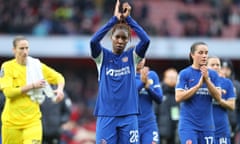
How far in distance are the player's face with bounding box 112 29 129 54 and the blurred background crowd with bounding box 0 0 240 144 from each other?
1544 centimetres

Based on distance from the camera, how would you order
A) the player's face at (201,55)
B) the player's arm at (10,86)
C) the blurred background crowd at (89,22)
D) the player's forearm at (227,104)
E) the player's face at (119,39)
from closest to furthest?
the player's face at (119,39), the player's face at (201,55), the player's arm at (10,86), the player's forearm at (227,104), the blurred background crowd at (89,22)

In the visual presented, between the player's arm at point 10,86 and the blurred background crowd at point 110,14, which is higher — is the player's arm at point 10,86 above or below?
below

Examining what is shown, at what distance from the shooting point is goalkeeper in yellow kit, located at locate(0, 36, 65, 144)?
12727 mm

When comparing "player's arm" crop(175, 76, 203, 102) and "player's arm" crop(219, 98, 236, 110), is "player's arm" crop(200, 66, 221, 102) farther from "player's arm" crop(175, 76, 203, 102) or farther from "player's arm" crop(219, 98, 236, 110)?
"player's arm" crop(219, 98, 236, 110)

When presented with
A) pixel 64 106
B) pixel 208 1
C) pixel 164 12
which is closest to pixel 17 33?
pixel 164 12

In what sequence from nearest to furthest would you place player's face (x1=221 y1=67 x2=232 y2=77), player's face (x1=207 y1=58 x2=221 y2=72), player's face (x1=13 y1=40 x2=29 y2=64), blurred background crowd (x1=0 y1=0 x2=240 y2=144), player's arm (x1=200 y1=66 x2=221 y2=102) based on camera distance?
player's arm (x1=200 y1=66 x2=221 y2=102), player's face (x1=13 y1=40 x2=29 y2=64), player's face (x1=207 y1=58 x2=221 y2=72), player's face (x1=221 y1=67 x2=232 y2=77), blurred background crowd (x1=0 y1=0 x2=240 y2=144)

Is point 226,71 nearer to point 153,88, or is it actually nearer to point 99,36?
point 153,88

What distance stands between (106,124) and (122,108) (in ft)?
1.00

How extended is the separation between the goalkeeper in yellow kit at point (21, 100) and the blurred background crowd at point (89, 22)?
1368 cm

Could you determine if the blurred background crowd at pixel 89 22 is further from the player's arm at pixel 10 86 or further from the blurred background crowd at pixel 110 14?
the player's arm at pixel 10 86

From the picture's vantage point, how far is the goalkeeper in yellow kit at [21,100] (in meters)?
12.7

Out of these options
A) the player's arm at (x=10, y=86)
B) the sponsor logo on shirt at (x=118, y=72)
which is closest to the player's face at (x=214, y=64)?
the sponsor logo on shirt at (x=118, y=72)

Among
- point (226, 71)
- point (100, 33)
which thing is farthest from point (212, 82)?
point (226, 71)

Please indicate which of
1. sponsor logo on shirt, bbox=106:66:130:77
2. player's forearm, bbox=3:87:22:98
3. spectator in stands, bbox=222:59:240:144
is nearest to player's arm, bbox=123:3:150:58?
sponsor logo on shirt, bbox=106:66:130:77
